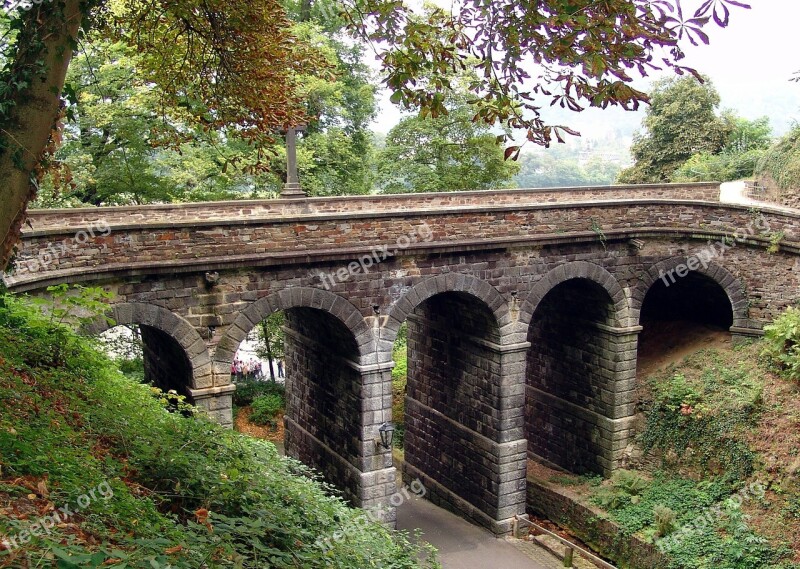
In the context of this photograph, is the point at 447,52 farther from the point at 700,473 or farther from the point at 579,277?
A: the point at 700,473

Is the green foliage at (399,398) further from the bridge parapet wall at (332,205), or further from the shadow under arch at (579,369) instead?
the bridge parapet wall at (332,205)

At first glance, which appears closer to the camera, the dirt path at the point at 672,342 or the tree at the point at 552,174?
the dirt path at the point at 672,342

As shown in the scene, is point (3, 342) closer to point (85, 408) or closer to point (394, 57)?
point (85, 408)

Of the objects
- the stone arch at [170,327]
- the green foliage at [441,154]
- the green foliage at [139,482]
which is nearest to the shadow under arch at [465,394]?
the stone arch at [170,327]

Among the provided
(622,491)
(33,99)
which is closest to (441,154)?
(622,491)

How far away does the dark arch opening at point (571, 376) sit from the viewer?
54.3 ft

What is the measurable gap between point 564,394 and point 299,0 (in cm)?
1384

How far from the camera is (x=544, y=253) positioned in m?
15.0

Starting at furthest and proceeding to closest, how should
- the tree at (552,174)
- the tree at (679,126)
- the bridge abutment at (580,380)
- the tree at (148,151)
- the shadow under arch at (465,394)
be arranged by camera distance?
the tree at (552,174) → the tree at (679,126) → the tree at (148,151) → the bridge abutment at (580,380) → the shadow under arch at (465,394)

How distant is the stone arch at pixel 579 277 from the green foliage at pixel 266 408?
31.8ft

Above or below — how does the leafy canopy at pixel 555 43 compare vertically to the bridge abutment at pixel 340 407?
above

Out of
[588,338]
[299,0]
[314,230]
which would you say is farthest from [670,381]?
[299,0]

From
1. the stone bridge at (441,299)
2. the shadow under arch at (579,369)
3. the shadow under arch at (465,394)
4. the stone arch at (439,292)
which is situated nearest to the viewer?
the stone bridge at (441,299)

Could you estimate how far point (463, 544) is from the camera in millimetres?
15000
